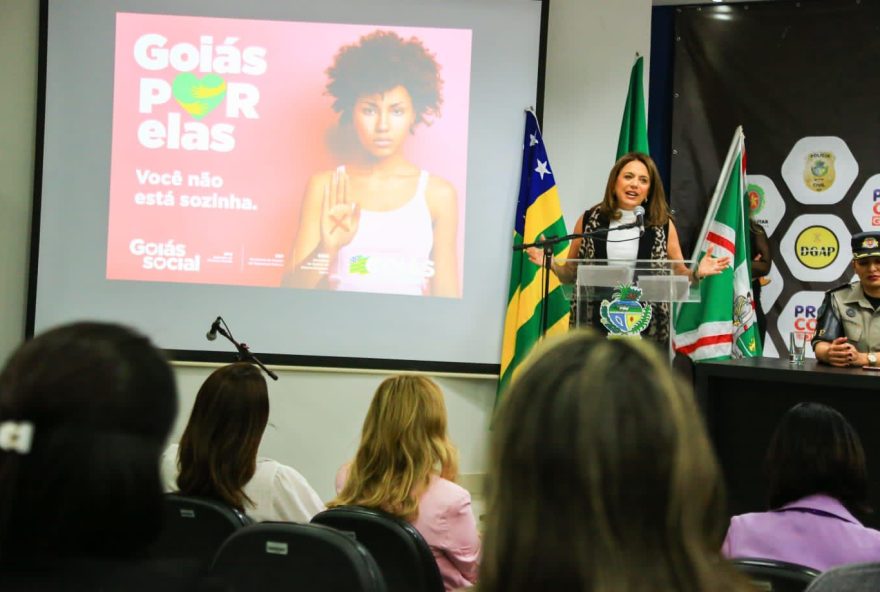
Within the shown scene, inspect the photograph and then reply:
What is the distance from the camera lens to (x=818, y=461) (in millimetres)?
2076

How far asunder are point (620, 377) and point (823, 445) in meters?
1.47

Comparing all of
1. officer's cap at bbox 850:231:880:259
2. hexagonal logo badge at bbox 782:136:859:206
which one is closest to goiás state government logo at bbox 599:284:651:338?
officer's cap at bbox 850:231:880:259

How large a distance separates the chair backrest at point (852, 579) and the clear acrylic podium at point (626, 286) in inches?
99.7

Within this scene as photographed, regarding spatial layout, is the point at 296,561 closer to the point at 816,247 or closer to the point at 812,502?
the point at 812,502

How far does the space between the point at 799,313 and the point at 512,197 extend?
77.6 inches

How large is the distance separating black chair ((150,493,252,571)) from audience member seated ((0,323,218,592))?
1093 mm

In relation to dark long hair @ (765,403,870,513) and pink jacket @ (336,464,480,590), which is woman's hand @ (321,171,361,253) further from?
dark long hair @ (765,403,870,513)

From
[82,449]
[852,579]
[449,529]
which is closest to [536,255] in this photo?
[449,529]

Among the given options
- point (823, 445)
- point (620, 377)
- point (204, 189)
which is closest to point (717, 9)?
point (204, 189)

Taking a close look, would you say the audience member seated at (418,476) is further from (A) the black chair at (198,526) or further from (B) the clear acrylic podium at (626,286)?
(B) the clear acrylic podium at (626,286)

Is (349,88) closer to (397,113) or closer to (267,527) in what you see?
(397,113)

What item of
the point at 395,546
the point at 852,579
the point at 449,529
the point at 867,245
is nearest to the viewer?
the point at 852,579

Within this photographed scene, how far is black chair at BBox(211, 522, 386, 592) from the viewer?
5.25 feet

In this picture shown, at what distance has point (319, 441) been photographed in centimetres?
539
